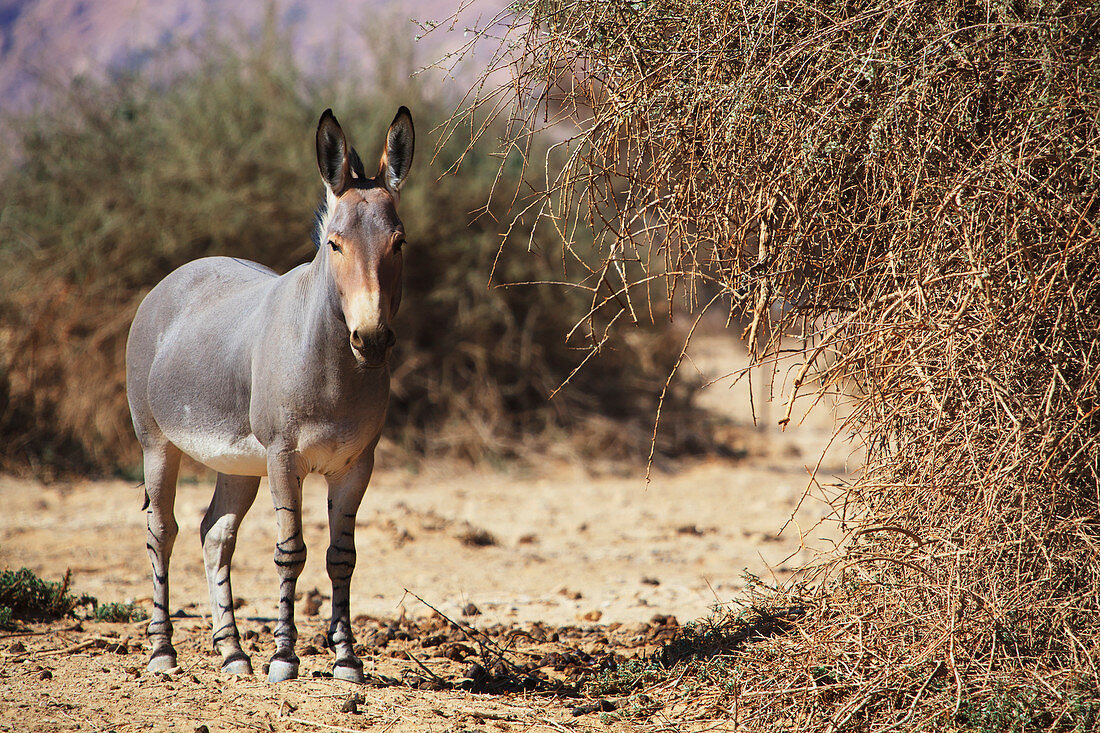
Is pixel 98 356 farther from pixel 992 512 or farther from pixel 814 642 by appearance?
pixel 992 512

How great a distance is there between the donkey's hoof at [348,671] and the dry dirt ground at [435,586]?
0.06 meters

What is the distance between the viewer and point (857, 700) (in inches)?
124

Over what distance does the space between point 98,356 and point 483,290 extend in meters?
4.22

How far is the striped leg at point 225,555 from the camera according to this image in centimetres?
414

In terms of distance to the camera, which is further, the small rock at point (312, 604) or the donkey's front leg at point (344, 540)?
the small rock at point (312, 604)

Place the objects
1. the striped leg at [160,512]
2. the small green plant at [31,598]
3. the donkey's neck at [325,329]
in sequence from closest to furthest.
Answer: the donkey's neck at [325,329] → the striped leg at [160,512] → the small green plant at [31,598]

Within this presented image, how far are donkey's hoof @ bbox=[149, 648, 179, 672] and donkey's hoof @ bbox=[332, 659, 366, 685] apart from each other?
85cm

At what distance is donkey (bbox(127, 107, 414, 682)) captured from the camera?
3527 millimetres

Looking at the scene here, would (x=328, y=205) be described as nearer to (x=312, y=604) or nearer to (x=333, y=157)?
(x=333, y=157)

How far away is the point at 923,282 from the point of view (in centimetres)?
300

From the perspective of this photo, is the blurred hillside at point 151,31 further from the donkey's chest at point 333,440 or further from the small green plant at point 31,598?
the small green plant at point 31,598

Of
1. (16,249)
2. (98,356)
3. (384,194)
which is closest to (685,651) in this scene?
(384,194)

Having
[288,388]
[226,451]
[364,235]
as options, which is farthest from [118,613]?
[364,235]

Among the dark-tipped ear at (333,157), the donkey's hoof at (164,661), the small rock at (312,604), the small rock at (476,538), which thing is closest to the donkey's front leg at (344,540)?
the donkey's hoof at (164,661)
